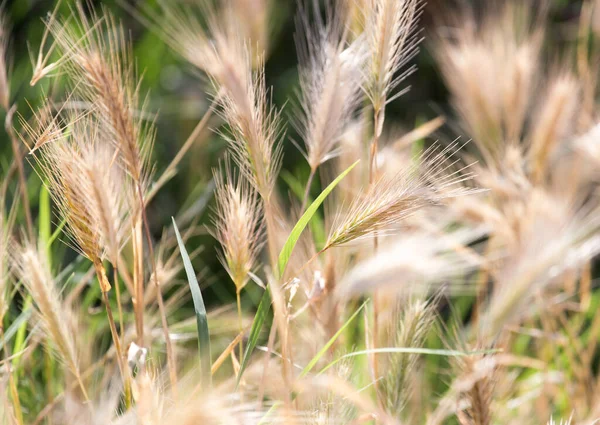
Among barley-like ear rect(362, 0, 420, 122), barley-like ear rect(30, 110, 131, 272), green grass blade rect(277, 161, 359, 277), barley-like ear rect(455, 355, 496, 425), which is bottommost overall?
barley-like ear rect(455, 355, 496, 425)

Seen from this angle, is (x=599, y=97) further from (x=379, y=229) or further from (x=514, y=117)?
(x=379, y=229)

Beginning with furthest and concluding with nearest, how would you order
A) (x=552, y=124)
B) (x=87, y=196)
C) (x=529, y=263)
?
1. (x=552, y=124)
2. (x=529, y=263)
3. (x=87, y=196)

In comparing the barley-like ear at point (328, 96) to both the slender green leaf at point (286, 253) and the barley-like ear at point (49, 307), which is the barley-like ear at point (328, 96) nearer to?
the slender green leaf at point (286, 253)

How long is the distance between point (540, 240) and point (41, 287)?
515mm

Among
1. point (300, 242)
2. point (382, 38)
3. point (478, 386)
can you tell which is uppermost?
point (382, 38)

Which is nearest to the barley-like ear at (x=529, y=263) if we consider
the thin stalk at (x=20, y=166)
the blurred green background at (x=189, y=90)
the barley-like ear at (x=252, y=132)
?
the barley-like ear at (x=252, y=132)

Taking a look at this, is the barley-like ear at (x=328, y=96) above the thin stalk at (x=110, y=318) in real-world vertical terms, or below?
above

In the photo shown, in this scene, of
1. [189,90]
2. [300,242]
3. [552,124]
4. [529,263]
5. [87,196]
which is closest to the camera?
[87,196]

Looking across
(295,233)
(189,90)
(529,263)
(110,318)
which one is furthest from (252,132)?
(189,90)

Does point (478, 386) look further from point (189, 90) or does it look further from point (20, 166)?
point (189, 90)

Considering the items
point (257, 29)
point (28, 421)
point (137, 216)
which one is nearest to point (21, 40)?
point (257, 29)

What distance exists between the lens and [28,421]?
3.10ft

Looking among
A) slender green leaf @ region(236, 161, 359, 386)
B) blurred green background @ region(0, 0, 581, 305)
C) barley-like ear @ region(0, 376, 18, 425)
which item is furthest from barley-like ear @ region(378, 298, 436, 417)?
blurred green background @ region(0, 0, 581, 305)

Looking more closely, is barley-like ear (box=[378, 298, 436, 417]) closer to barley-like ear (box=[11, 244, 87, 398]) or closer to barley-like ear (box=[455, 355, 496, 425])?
barley-like ear (box=[455, 355, 496, 425])
